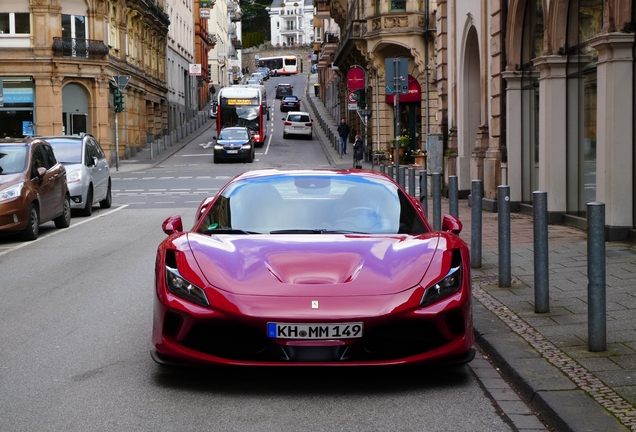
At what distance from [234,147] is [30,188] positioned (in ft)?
104

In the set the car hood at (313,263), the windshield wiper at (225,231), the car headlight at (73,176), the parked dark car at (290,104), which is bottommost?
the car hood at (313,263)

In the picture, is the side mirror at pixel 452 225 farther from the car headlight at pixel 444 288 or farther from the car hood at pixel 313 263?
the car headlight at pixel 444 288

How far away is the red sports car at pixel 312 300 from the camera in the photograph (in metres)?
5.51

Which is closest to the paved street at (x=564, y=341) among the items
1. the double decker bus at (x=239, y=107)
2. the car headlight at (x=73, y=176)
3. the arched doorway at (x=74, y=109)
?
the car headlight at (x=73, y=176)

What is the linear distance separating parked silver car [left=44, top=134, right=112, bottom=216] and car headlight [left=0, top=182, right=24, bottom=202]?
15.2 ft

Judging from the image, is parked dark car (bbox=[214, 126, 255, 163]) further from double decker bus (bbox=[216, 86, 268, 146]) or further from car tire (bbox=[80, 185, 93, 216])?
car tire (bbox=[80, 185, 93, 216])

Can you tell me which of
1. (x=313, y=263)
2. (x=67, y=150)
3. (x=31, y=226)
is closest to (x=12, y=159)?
(x=31, y=226)

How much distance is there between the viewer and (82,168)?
20328mm

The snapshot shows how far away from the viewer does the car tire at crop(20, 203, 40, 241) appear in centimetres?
1548

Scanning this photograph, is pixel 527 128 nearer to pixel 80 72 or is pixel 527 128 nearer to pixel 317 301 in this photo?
pixel 317 301

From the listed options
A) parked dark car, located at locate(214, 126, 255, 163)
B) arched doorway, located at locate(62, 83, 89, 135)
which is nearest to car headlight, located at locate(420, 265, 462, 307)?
parked dark car, located at locate(214, 126, 255, 163)

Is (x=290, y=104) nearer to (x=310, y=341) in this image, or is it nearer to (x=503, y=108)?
(x=503, y=108)

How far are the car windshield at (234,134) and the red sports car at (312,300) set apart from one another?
136 ft

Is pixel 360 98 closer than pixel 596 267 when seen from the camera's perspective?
No
